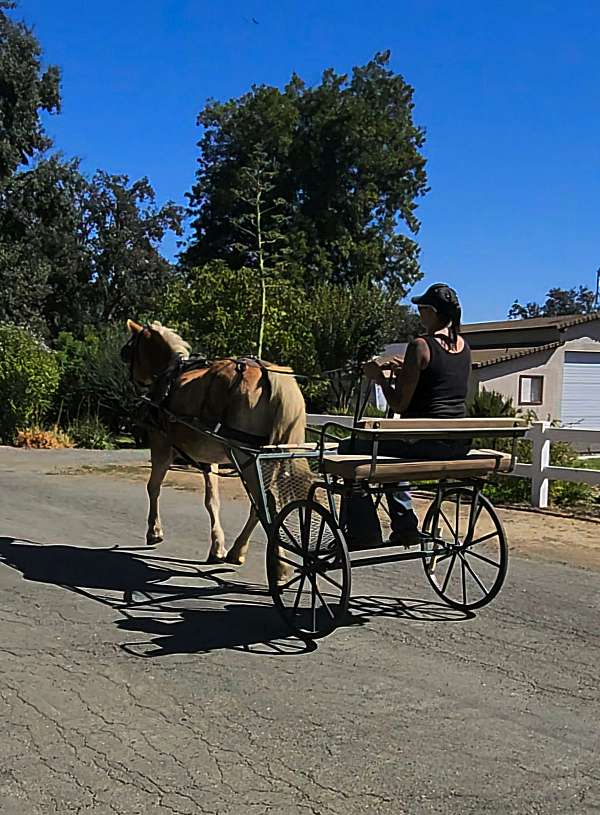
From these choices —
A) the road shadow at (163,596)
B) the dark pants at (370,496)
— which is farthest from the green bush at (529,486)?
the dark pants at (370,496)

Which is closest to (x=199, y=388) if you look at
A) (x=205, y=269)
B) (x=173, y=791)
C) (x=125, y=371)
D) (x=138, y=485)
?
(x=173, y=791)

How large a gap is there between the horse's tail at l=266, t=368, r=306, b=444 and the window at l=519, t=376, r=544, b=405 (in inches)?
1069

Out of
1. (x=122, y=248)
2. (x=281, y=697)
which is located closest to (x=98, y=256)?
(x=122, y=248)

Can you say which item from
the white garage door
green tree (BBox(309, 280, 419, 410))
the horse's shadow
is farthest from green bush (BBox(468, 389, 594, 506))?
the white garage door

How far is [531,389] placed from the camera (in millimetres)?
33875

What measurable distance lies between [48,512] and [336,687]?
7.20 meters

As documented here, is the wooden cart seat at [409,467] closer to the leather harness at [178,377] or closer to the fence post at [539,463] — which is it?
the leather harness at [178,377]

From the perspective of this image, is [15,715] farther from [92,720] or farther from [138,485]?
[138,485]

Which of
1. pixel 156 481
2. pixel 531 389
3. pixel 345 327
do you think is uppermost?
pixel 345 327

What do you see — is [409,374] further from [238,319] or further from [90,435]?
[238,319]

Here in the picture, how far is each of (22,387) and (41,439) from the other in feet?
5.67

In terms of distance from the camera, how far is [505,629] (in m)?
6.39

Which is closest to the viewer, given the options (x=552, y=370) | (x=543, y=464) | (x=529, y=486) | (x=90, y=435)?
(x=543, y=464)

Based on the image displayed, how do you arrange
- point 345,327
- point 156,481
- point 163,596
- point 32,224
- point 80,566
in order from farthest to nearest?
point 32,224 → point 345,327 → point 156,481 → point 80,566 → point 163,596
